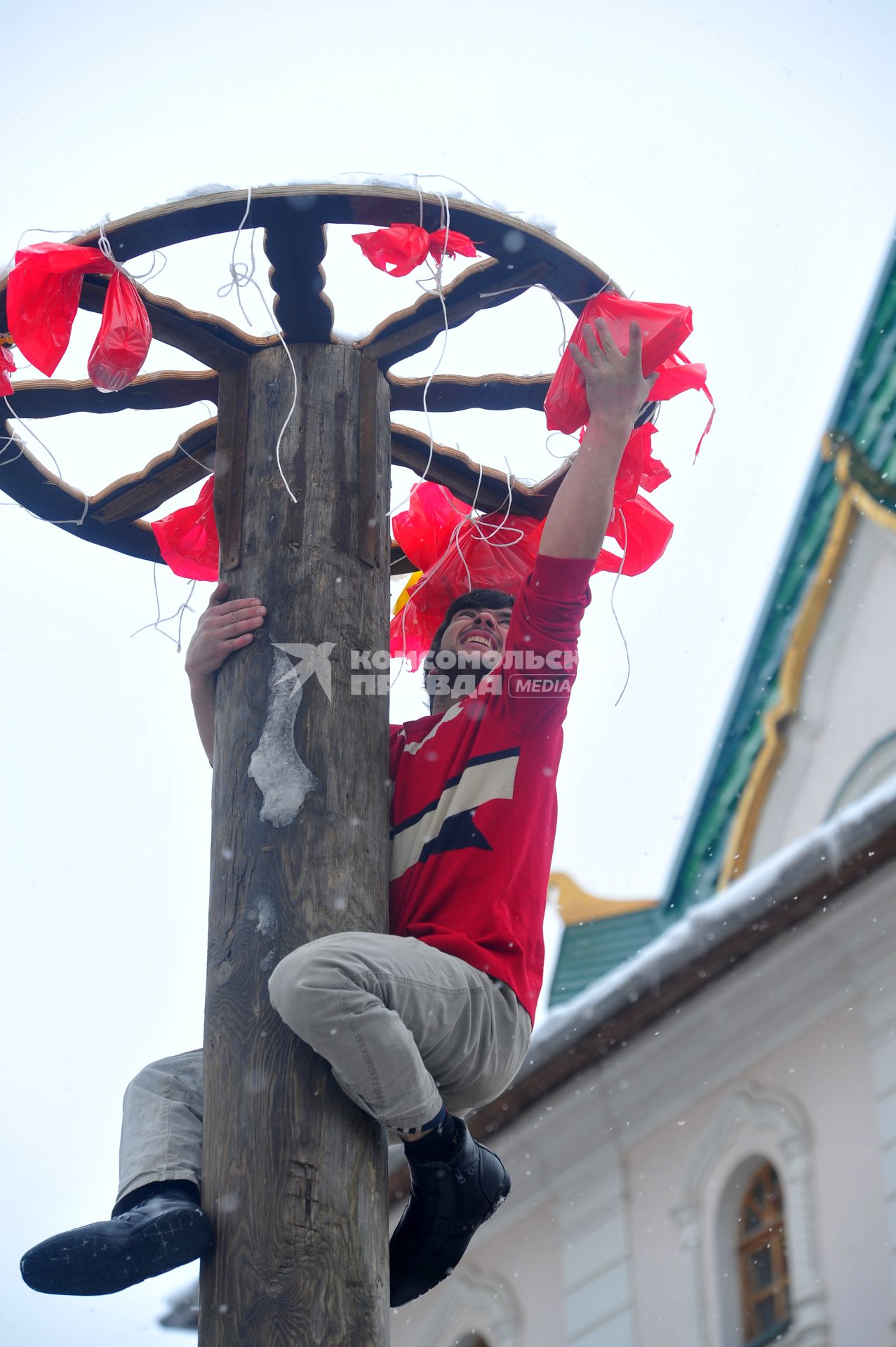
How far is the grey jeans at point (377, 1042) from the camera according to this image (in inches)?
107

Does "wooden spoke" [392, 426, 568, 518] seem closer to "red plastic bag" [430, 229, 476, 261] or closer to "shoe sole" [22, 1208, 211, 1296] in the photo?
"red plastic bag" [430, 229, 476, 261]

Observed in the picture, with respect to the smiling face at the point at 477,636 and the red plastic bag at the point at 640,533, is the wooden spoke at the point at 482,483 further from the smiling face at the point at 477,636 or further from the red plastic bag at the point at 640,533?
the smiling face at the point at 477,636

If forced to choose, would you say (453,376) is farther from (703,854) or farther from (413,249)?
(703,854)

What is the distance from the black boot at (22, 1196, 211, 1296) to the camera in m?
2.67

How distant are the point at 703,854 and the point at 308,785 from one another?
1031 cm

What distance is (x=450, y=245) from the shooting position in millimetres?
3578

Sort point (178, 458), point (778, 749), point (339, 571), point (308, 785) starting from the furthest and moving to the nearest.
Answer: point (778, 749), point (178, 458), point (339, 571), point (308, 785)

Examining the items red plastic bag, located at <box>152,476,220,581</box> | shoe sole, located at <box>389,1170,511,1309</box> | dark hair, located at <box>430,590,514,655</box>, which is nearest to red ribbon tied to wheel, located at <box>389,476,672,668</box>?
dark hair, located at <box>430,590,514,655</box>

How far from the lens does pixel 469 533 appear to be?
13.9ft

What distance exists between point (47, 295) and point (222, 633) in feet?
2.88

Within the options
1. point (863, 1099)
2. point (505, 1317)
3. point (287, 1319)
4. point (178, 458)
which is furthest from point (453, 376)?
point (505, 1317)

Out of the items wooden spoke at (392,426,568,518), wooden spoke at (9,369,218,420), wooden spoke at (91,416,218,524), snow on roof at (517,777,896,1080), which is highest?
snow on roof at (517,777,896,1080)

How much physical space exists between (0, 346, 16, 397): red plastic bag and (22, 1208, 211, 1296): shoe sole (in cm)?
183

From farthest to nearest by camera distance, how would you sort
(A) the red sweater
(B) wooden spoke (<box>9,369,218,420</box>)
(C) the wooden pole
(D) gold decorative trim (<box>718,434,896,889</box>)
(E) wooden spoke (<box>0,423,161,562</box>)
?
(D) gold decorative trim (<box>718,434,896,889</box>) → (E) wooden spoke (<box>0,423,161,562</box>) → (B) wooden spoke (<box>9,369,218,420</box>) → (A) the red sweater → (C) the wooden pole
